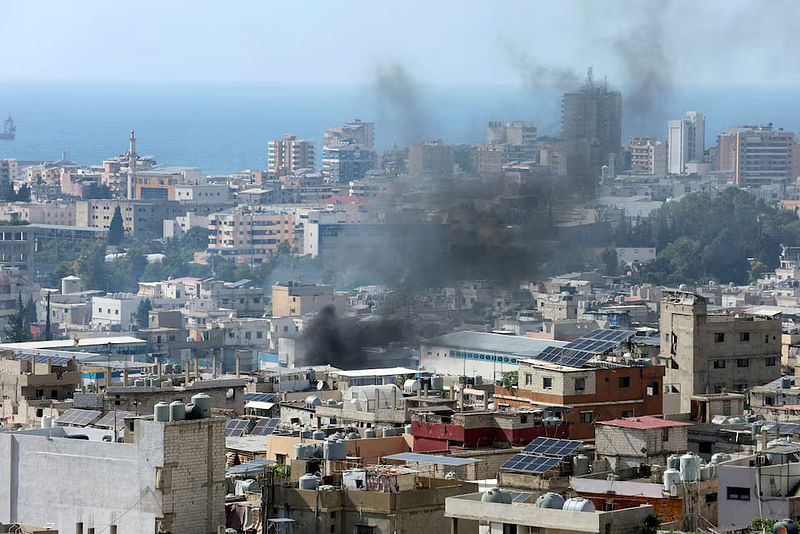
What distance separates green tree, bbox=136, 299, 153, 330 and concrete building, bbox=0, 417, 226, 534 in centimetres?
5949

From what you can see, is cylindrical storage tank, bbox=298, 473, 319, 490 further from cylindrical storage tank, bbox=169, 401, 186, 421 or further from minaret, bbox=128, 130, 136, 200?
minaret, bbox=128, 130, 136, 200

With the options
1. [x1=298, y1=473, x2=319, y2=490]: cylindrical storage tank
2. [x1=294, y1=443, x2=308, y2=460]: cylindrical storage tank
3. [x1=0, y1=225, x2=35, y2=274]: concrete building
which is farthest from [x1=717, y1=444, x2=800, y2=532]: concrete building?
[x1=0, y1=225, x2=35, y2=274]: concrete building

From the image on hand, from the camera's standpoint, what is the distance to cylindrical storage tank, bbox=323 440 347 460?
24469 millimetres

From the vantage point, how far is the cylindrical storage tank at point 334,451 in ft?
80.3

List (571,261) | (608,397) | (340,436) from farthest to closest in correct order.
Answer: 1. (571,261)
2. (608,397)
3. (340,436)

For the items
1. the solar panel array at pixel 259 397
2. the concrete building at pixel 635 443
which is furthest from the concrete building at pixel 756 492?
the solar panel array at pixel 259 397

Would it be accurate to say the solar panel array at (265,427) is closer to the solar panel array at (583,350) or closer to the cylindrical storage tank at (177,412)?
the solar panel array at (583,350)

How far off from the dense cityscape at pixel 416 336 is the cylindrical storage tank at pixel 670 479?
0.07 ft

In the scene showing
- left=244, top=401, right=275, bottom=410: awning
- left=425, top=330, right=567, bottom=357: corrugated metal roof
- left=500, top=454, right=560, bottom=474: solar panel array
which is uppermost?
left=500, top=454, right=560, bottom=474: solar panel array

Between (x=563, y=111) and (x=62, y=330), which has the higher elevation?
(x=563, y=111)

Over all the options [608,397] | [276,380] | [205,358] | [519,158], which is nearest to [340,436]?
[608,397]

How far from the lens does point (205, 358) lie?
68438mm

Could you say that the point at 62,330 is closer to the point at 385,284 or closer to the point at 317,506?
the point at 385,284

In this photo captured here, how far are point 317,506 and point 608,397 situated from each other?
10.9 meters
